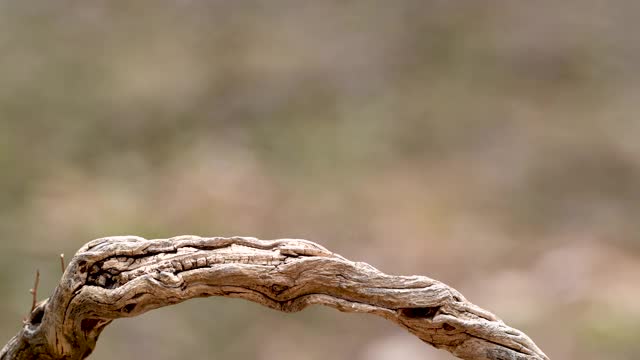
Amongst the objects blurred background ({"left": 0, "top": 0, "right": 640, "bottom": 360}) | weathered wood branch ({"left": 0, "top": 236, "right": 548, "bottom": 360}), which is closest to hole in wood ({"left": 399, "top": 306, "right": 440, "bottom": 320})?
weathered wood branch ({"left": 0, "top": 236, "right": 548, "bottom": 360})

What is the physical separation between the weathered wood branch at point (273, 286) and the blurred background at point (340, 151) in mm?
1379

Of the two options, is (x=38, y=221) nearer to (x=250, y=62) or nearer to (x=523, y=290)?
(x=250, y=62)

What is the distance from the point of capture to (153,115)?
10.7ft

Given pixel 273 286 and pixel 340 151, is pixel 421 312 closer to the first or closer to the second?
pixel 273 286

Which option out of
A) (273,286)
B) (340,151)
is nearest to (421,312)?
(273,286)

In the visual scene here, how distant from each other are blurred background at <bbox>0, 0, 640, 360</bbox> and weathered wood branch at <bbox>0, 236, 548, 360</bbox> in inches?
54.3

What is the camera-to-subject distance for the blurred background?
2.52 metres

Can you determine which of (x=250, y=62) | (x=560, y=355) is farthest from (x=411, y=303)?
(x=250, y=62)

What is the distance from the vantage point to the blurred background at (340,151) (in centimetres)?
252

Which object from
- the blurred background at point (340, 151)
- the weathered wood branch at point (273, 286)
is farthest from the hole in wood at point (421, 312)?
the blurred background at point (340, 151)

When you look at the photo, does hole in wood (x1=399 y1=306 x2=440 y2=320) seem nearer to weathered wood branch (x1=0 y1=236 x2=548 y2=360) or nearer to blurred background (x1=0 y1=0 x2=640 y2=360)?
weathered wood branch (x1=0 y1=236 x2=548 y2=360)

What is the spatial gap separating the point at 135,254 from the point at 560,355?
1.65 meters

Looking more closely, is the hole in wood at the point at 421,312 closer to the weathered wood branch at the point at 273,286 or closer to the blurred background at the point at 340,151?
the weathered wood branch at the point at 273,286

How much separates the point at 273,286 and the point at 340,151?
6.99 feet
